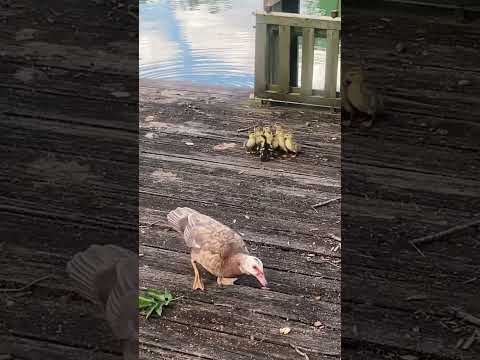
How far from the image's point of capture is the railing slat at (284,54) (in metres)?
2.57

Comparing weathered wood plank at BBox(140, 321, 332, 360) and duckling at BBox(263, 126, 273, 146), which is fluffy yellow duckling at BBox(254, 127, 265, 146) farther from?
weathered wood plank at BBox(140, 321, 332, 360)

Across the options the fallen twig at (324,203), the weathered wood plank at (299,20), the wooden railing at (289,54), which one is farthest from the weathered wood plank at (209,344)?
the weathered wood plank at (299,20)

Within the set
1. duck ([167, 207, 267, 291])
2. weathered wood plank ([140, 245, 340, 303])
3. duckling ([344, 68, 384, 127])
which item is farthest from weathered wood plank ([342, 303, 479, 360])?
duckling ([344, 68, 384, 127])

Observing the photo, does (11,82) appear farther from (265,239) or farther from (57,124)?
(265,239)

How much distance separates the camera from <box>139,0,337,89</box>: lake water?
2711 mm

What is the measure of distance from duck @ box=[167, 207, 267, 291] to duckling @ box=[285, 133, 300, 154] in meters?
0.53

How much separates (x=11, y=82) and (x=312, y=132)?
89 cm

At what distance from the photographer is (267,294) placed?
62.8 inches

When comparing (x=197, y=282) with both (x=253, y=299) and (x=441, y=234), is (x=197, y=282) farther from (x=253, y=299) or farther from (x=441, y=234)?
(x=441, y=234)

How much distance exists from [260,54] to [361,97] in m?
0.58

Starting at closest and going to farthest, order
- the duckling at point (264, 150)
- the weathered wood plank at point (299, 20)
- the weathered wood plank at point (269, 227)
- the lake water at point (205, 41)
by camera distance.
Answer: the weathered wood plank at point (269, 227)
the duckling at point (264, 150)
the weathered wood plank at point (299, 20)
the lake water at point (205, 41)

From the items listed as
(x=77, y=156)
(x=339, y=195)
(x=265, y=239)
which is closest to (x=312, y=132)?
(x=339, y=195)

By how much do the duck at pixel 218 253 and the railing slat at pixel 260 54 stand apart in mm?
924

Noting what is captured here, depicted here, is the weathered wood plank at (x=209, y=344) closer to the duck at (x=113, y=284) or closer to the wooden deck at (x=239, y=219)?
the wooden deck at (x=239, y=219)
